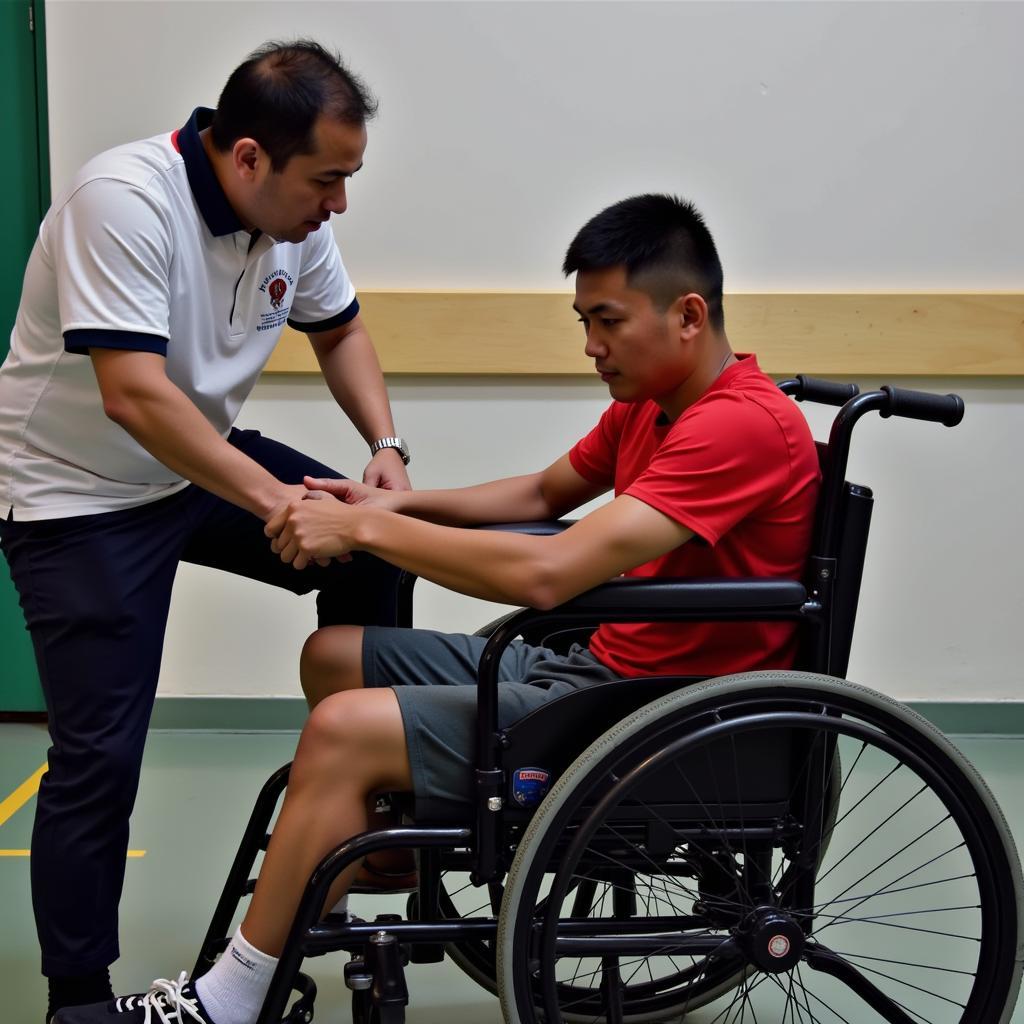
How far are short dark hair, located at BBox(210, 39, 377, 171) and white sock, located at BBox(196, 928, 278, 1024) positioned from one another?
3.09 feet

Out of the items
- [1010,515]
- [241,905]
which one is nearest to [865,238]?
[1010,515]

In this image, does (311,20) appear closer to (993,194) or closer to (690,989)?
(993,194)

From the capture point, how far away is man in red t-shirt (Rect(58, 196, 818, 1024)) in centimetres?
133

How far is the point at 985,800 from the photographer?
1308 millimetres

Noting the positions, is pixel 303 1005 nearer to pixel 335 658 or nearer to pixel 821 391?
pixel 335 658

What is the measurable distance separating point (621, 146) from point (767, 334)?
53 centimetres

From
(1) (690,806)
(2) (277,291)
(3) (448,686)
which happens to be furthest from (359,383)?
(1) (690,806)

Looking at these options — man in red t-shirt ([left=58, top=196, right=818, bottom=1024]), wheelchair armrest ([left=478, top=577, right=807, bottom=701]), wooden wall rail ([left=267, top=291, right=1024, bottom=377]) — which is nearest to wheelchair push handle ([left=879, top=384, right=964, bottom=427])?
man in red t-shirt ([left=58, top=196, right=818, bottom=1024])

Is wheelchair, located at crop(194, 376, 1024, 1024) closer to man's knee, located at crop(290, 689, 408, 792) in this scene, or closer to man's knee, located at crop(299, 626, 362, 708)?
man's knee, located at crop(290, 689, 408, 792)

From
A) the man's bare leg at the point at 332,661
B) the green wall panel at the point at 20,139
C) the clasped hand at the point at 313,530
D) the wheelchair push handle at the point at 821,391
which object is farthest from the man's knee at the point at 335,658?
the green wall panel at the point at 20,139

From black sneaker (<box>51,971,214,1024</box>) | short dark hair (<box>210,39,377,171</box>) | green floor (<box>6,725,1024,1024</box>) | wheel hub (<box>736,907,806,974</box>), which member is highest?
short dark hair (<box>210,39,377,171</box>)

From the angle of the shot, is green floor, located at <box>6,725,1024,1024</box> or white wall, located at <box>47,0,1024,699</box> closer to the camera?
green floor, located at <box>6,725,1024,1024</box>

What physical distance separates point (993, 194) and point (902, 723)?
184 cm

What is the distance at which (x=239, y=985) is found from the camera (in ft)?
4.41
